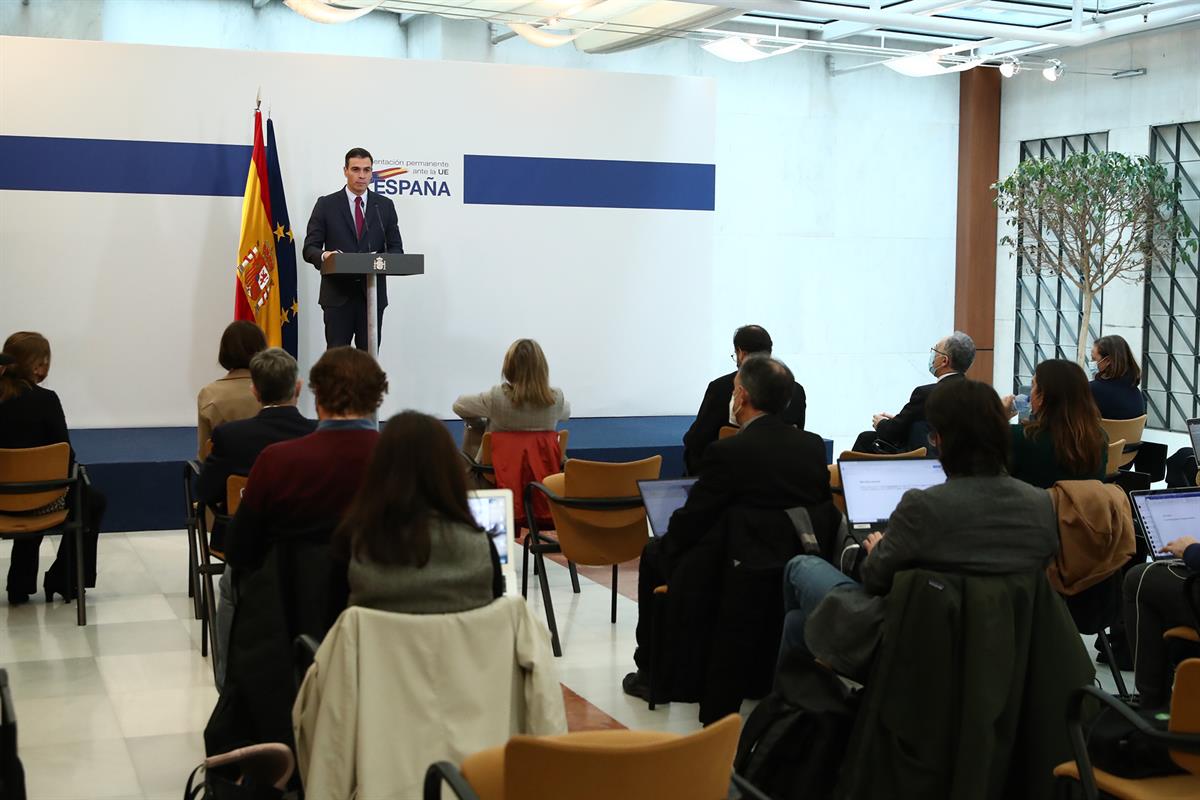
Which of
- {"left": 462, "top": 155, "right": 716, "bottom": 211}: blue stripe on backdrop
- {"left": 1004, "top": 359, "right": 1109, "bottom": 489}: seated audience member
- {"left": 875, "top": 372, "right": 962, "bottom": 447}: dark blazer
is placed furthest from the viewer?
{"left": 462, "top": 155, "right": 716, "bottom": 211}: blue stripe on backdrop

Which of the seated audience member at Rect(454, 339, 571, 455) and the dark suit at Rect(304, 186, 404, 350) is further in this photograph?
the dark suit at Rect(304, 186, 404, 350)

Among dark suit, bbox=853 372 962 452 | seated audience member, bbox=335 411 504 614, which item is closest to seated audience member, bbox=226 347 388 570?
seated audience member, bbox=335 411 504 614

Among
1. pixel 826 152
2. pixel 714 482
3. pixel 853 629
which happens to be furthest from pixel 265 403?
pixel 826 152

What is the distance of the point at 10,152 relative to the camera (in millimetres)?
9242

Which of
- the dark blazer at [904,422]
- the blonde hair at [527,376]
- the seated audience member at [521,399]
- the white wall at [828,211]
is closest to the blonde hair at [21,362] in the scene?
the seated audience member at [521,399]

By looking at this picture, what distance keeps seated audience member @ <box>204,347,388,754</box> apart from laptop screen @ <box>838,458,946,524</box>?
5.20 ft

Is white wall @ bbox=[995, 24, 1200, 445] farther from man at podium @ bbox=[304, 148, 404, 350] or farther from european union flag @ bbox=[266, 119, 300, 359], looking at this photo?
european union flag @ bbox=[266, 119, 300, 359]

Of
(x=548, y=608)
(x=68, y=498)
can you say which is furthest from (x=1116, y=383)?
(x=68, y=498)

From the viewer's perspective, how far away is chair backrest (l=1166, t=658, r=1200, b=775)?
2.79 m

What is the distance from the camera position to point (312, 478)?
12.0 feet

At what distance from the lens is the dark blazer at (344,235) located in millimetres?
8977

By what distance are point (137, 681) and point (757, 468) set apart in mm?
2643

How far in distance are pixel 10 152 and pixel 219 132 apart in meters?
1.41

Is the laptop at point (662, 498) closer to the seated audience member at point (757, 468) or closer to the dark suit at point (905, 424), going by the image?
the seated audience member at point (757, 468)
